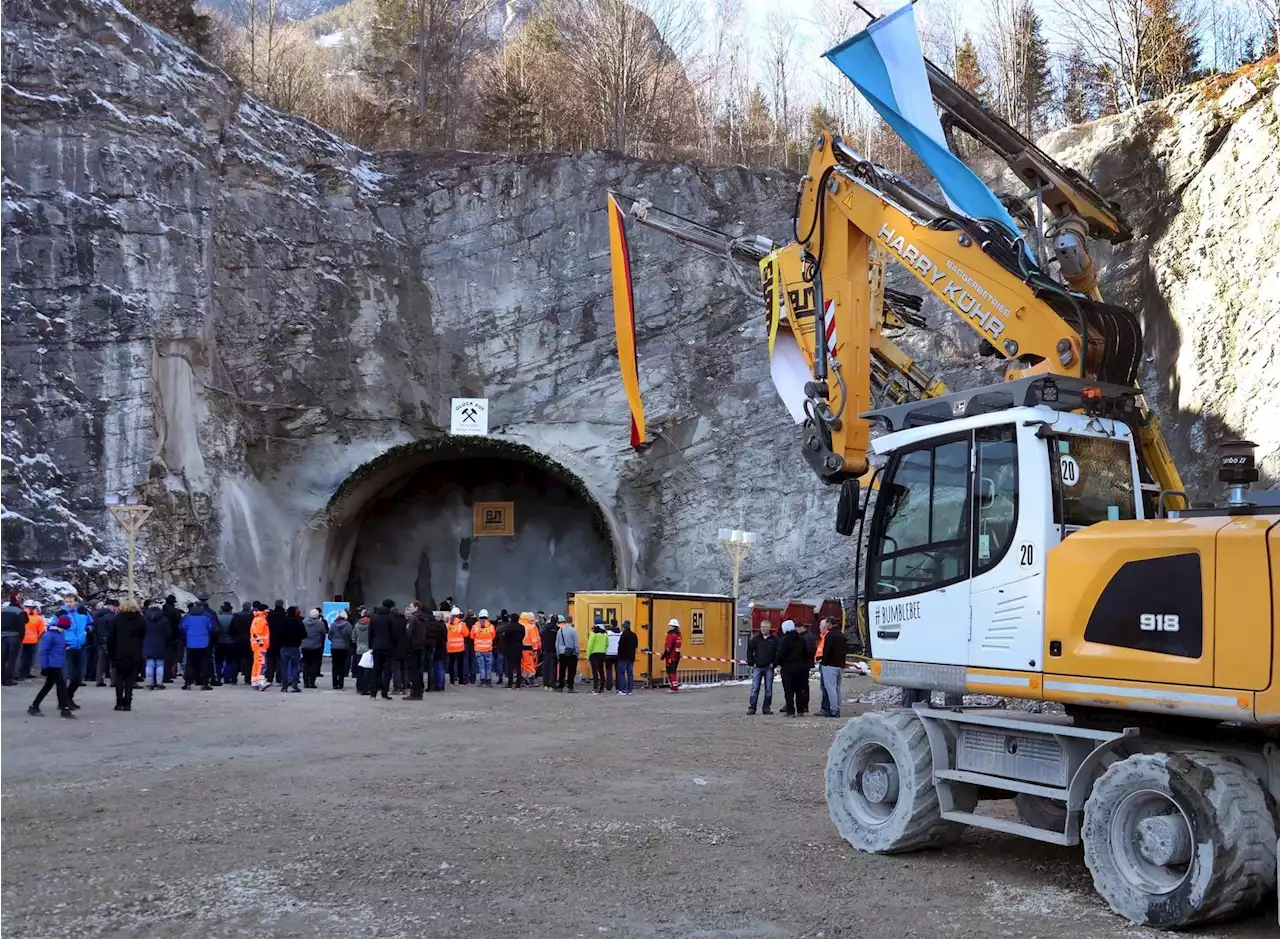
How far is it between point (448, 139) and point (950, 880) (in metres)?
42.2

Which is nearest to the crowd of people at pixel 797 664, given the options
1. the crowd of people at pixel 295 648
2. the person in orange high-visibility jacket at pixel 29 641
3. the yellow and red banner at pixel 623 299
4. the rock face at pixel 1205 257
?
the crowd of people at pixel 295 648

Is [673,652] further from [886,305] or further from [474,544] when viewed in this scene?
[474,544]

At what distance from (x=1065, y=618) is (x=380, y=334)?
29.6m

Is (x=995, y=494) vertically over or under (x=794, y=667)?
over

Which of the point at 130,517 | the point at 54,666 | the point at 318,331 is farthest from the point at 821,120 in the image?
the point at 54,666

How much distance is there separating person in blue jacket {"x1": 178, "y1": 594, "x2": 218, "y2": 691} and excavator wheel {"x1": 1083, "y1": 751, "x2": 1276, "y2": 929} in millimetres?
17019

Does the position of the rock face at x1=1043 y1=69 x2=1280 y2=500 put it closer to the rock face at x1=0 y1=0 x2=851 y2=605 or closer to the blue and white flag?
the rock face at x1=0 y1=0 x2=851 y2=605

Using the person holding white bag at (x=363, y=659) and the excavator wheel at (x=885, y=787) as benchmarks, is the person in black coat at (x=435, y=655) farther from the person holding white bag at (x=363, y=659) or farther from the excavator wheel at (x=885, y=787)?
the excavator wheel at (x=885, y=787)

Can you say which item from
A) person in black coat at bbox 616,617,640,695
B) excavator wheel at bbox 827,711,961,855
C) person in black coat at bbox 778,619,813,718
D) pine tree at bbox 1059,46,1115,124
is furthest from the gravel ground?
pine tree at bbox 1059,46,1115,124

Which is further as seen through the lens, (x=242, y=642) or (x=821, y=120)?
(x=821, y=120)

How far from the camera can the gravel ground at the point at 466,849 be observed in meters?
5.97

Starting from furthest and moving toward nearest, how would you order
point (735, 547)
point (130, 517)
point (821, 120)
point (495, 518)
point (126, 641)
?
point (821, 120)
point (495, 518)
point (735, 547)
point (130, 517)
point (126, 641)

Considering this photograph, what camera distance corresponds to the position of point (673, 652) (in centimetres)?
2323

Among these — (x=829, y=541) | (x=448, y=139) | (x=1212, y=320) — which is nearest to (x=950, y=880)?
(x=1212, y=320)
